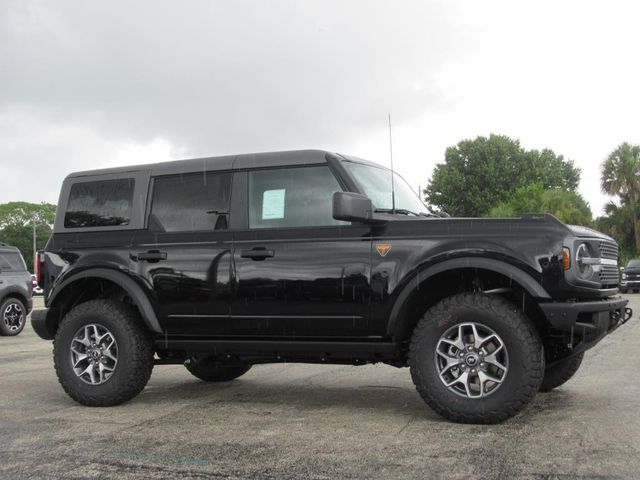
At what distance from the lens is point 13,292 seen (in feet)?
47.8

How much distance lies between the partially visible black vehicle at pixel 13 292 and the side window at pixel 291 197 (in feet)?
33.4

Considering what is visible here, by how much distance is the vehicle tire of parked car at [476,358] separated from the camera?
16.2ft

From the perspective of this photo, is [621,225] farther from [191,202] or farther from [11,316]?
[191,202]

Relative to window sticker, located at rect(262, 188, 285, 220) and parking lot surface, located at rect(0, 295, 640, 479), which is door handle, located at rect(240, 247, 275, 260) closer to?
window sticker, located at rect(262, 188, 285, 220)

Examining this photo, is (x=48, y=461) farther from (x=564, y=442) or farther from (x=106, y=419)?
(x=564, y=442)

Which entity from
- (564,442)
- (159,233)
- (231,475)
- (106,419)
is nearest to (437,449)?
(564,442)

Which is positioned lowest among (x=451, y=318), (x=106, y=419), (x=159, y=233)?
(x=106, y=419)

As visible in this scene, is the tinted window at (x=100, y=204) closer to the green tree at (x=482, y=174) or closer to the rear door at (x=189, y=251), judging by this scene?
the rear door at (x=189, y=251)

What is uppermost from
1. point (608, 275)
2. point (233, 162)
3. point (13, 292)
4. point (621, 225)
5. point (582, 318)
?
point (621, 225)

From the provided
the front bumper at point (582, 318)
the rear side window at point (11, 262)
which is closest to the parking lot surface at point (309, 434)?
the front bumper at point (582, 318)

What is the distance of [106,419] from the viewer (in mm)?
5570

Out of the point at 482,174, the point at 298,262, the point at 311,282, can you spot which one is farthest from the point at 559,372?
the point at 482,174

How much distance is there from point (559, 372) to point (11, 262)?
11760 millimetres

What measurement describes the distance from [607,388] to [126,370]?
4.08m
